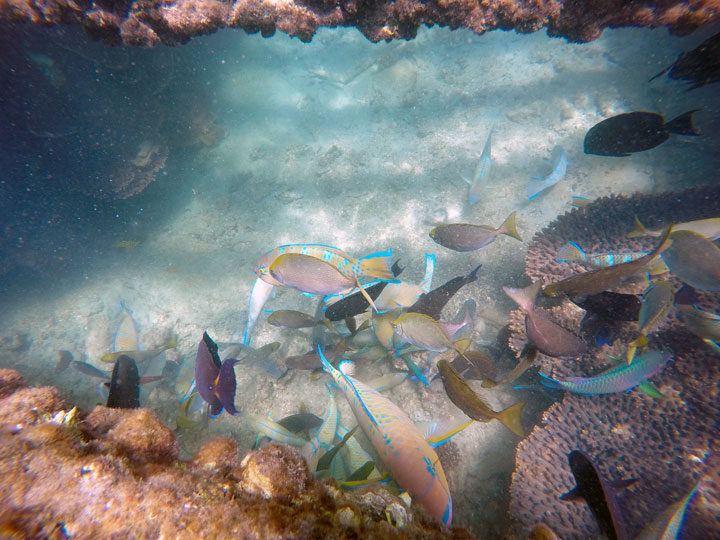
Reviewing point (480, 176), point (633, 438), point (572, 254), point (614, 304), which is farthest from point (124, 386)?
point (480, 176)

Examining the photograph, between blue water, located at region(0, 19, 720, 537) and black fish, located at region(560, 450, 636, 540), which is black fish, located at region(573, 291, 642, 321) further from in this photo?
black fish, located at region(560, 450, 636, 540)

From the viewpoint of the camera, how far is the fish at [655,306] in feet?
6.96

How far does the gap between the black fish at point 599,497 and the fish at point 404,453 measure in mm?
702

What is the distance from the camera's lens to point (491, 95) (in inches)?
303

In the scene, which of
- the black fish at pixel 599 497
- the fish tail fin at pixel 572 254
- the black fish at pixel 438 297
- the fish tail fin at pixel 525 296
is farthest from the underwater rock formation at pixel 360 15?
the black fish at pixel 599 497

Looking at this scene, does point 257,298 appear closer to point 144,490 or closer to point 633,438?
point 144,490

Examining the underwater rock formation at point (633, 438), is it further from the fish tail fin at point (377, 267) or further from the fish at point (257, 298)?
the fish at point (257, 298)

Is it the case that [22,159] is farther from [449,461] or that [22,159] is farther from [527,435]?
[527,435]

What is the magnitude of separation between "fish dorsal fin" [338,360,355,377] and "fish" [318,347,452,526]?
1027 mm

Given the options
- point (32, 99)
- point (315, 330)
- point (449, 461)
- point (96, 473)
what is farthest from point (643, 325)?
point (32, 99)

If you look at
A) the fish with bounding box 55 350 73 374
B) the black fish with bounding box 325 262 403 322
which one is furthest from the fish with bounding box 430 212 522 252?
the fish with bounding box 55 350 73 374

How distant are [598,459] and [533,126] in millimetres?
6684

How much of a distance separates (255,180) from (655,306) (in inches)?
295

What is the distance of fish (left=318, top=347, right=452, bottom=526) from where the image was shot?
5.05 ft
